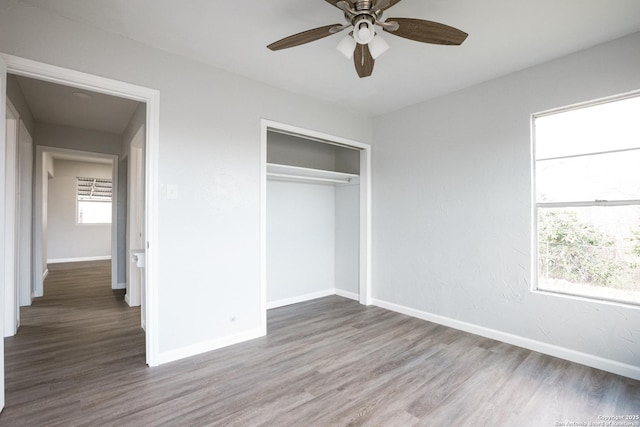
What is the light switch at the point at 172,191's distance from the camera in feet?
8.72

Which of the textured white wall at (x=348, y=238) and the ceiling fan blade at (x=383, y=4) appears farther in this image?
the textured white wall at (x=348, y=238)

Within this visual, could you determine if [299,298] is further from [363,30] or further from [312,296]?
[363,30]

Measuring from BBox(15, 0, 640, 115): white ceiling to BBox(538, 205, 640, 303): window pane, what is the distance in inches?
56.0

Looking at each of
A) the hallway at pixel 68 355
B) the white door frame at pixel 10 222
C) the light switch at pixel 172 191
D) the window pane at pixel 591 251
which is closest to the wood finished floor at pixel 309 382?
the hallway at pixel 68 355

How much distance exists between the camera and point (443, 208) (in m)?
3.58

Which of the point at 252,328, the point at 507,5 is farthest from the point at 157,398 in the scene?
the point at 507,5

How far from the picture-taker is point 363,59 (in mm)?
2156

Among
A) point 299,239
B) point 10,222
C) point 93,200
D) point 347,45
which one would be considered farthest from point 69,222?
point 347,45

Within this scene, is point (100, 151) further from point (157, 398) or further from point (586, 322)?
point (586, 322)

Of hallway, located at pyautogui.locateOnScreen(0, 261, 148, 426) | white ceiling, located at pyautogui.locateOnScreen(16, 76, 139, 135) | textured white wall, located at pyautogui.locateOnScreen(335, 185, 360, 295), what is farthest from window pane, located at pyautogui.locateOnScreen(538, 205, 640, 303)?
white ceiling, located at pyautogui.locateOnScreen(16, 76, 139, 135)

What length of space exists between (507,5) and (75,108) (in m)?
4.89

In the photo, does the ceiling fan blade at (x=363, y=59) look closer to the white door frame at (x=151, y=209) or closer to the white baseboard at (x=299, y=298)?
the white door frame at (x=151, y=209)

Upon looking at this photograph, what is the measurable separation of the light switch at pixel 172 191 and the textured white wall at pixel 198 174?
28mm

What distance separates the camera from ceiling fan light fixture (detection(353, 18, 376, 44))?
5.94 feet
